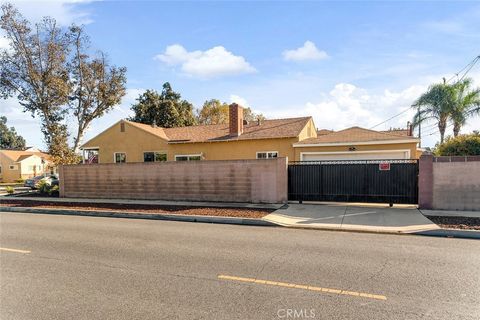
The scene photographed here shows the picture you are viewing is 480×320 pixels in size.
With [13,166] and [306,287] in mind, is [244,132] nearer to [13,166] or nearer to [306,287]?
[306,287]

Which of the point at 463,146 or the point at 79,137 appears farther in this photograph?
the point at 79,137

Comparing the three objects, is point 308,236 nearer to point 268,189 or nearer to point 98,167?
point 268,189

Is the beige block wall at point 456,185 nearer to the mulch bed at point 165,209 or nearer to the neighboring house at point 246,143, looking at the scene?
the neighboring house at point 246,143

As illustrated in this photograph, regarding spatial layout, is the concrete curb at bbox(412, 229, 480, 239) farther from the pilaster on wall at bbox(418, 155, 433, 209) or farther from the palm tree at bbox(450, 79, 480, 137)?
the palm tree at bbox(450, 79, 480, 137)

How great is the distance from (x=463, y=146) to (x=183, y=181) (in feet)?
39.4

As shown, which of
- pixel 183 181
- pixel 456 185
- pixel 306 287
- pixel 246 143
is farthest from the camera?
pixel 246 143

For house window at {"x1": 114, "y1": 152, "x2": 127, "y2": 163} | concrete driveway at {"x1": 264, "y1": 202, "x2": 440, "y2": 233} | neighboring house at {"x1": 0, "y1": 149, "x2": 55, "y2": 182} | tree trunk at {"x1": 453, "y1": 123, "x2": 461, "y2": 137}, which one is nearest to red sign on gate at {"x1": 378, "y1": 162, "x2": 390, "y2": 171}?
concrete driveway at {"x1": 264, "y1": 202, "x2": 440, "y2": 233}

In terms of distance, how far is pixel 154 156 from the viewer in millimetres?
22594

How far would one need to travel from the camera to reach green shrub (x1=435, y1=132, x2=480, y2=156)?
39.4 ft

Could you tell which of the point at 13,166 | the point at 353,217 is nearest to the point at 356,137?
the point at 353,217

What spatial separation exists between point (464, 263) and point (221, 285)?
457cm

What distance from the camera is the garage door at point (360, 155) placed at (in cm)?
1691

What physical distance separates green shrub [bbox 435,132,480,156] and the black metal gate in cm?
161

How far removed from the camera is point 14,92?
973 inches
